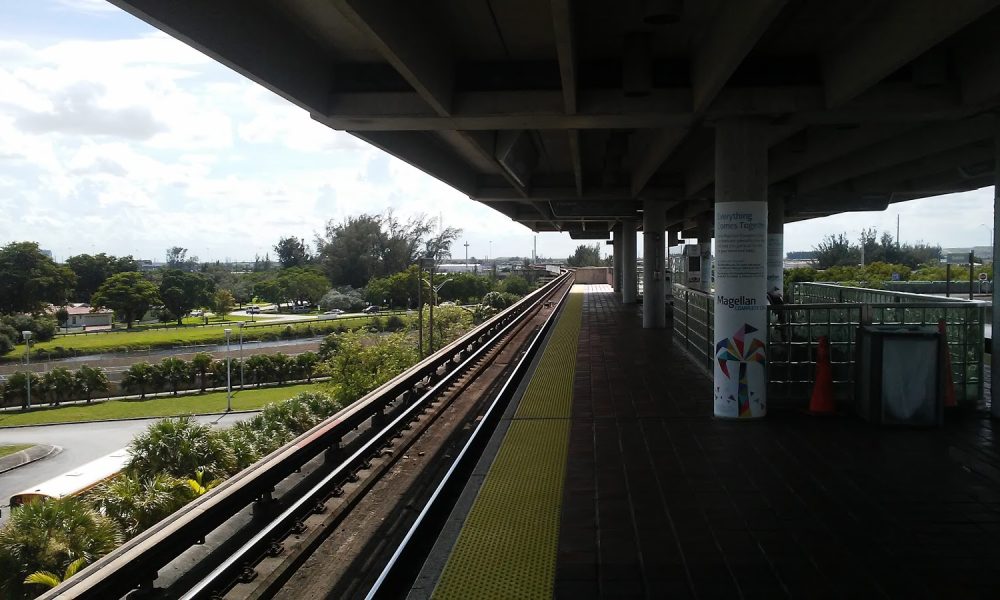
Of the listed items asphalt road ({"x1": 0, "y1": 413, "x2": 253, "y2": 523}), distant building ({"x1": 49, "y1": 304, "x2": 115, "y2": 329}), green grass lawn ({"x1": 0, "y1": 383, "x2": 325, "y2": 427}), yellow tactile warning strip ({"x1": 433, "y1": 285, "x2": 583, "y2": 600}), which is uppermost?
yellow tactile warning strip ({"x1": 433, "y1": 285, "x2": 583, "y2": 600})

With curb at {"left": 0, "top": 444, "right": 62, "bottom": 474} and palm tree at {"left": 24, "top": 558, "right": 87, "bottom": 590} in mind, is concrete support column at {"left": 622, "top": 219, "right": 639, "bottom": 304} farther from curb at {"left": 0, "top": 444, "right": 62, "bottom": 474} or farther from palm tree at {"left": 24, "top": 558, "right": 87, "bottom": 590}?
curb at {"left": 0, "top": 444, "right": 62, "bottom": 474}

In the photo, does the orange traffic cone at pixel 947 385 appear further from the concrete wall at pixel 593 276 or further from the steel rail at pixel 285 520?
the concrete wall at pixel 593 276

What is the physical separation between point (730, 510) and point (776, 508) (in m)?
0.36

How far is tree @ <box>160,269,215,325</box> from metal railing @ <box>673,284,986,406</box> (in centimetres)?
9068

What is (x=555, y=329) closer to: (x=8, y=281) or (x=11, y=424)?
(x=11, y=424)

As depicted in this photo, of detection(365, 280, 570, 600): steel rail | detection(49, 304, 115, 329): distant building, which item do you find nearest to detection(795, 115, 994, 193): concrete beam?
detection(365, 280, 570, 600): steel rail

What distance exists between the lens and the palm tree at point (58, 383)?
45.7m

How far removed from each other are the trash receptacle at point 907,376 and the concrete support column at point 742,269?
123 cm

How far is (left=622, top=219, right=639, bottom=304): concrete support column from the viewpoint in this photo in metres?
30.7

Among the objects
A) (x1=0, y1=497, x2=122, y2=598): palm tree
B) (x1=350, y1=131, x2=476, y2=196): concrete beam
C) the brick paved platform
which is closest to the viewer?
the brick paved platform

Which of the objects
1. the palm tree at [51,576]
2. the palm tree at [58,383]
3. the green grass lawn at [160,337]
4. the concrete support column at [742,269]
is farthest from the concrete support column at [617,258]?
the palm tree at [58,383]

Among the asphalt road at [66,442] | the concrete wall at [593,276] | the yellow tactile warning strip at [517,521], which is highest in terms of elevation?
the concrete wall at [593,276]

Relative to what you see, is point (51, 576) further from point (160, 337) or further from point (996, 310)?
point (160, 337)

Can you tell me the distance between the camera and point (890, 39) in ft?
21.3
